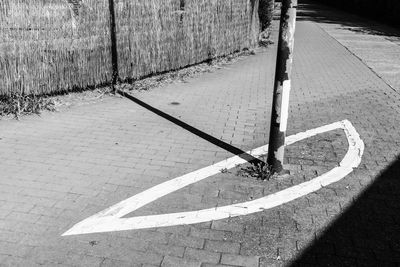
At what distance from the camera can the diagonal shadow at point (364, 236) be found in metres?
3.50

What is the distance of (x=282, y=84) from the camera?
15.4 ft

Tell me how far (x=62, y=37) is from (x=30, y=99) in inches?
51.8

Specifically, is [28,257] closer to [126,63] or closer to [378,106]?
[126,63]

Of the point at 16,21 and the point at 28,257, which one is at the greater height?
the point at 16,21

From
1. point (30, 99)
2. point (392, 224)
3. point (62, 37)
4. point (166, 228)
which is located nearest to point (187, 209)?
point (166, 228)

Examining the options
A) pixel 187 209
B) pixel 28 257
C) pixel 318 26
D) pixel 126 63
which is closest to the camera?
pixel 28 257

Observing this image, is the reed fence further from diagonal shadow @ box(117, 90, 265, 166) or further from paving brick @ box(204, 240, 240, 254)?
paving brick @ box(204, 240, 240, 254)

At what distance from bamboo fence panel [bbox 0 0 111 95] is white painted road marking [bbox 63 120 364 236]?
4.00m

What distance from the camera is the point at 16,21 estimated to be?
7.01 metres

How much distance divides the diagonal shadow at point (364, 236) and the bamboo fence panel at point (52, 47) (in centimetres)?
572

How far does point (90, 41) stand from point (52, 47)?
2.59 feet

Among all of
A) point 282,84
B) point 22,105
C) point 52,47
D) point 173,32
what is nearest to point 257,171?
point 282,84

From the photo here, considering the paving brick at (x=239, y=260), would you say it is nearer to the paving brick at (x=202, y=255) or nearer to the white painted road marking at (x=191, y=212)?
the paving brick at (x=202, y=255)

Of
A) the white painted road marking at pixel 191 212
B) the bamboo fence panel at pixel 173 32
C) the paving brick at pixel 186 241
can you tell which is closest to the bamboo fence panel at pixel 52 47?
the bamboo fence panel at pixel 173 32
